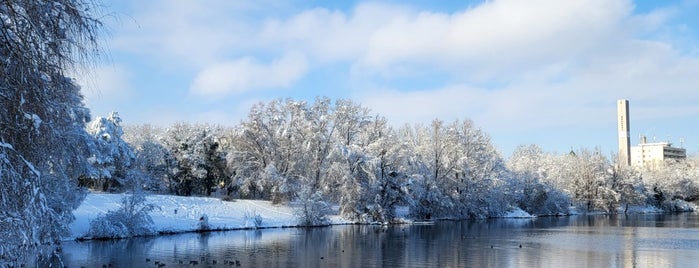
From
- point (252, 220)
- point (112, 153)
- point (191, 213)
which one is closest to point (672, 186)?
point (252, 220)

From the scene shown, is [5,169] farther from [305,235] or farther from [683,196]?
[683,196]

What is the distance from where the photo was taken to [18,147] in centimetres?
762

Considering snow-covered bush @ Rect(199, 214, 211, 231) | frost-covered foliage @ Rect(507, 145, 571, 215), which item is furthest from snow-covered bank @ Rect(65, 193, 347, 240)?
frost-covered foliage @ Rect(507, 145, 571, 215)

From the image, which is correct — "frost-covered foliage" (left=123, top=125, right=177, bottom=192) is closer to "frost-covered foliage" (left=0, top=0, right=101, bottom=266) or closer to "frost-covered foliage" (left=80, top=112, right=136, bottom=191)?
"frost-covered foliage" (left=80, top=112, right=136, bottom=191)

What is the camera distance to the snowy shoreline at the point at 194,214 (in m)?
42.5

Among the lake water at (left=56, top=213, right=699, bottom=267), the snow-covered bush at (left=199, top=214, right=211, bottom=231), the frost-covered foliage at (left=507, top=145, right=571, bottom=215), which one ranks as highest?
the frost-covered foliage at (left=507, top=145, right=571, bottom=215)

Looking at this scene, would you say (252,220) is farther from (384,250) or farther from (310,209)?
(384,250)

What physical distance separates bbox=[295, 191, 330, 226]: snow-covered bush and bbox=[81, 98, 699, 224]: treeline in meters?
0.09

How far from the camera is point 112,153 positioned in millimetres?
50531

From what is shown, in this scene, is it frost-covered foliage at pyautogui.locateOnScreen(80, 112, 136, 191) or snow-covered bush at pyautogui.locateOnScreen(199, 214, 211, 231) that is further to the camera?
frost-covered foliage at pyautogui.locateOnScreen(80, 112, 136, 191)

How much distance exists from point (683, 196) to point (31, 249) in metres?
126

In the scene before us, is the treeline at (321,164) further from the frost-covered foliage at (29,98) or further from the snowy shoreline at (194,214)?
the frost-covered foliage at (29,98)

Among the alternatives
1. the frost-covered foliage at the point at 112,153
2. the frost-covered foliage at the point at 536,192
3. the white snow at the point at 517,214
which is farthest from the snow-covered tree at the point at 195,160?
the frost-covered foliage at the point at 536,192

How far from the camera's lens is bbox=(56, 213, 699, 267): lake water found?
27.7 m
